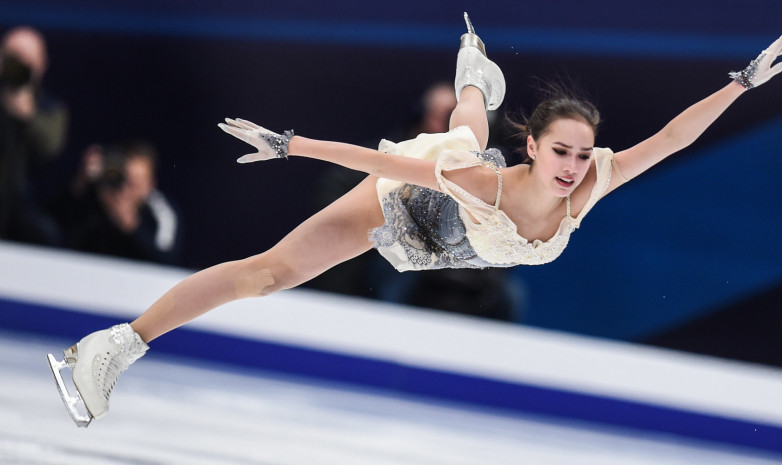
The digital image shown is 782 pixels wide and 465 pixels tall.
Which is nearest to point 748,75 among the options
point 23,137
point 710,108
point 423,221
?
point 710,108

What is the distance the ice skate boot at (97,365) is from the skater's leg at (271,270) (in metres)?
0.06

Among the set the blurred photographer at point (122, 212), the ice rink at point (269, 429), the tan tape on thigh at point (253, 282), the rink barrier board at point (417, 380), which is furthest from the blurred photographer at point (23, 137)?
the tan tape on thigh at point (253, 282)

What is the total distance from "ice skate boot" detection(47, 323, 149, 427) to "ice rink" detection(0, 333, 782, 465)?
0.50ft

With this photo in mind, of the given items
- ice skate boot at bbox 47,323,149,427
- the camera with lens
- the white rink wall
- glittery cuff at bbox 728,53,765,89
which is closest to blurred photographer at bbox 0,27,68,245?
the camera with lens

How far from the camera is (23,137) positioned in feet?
19.2

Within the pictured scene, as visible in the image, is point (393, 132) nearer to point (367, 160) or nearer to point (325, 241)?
point (325, 241)

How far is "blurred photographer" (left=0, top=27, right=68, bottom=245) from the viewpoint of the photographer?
5.78 metres

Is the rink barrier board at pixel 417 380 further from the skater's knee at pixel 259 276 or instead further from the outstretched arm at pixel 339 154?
the outstretched arm at pixel 339 154

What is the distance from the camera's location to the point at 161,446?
318 cm

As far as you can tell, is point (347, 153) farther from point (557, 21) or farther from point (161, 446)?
point (557, 21)

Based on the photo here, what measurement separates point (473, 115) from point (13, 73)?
143 inches

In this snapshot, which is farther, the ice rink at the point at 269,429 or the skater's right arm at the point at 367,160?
the ice rink at the point at 269,429

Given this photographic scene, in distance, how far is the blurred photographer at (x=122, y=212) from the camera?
5.56m

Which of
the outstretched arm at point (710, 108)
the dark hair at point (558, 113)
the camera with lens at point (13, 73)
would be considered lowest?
the camera with lens at point (13, 73)
